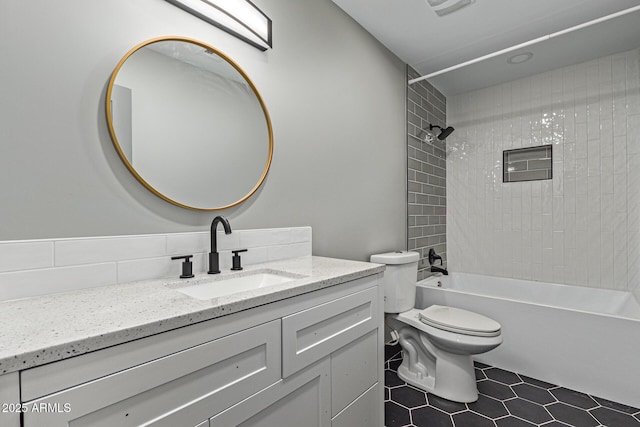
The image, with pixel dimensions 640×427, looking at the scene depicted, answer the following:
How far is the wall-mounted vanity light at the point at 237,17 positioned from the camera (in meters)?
1.31

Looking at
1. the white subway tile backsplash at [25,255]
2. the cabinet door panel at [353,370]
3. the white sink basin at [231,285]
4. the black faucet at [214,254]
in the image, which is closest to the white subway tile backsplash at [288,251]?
the white sink basin at [231,285]

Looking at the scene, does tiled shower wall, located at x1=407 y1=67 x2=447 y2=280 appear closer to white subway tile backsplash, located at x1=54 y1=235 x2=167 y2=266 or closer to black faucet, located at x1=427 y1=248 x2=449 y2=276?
black faucet, located at x1=427 y1=248 x2=449 y2=276

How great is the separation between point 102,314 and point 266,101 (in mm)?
1219

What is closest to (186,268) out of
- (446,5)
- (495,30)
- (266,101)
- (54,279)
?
(54,279)

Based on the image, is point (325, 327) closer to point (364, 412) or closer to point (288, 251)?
point (364, 412)

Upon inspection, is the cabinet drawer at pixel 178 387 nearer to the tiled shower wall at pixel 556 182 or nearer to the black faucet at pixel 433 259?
the black faucet at pixel 433 259

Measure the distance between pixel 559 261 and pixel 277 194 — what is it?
9.10ft

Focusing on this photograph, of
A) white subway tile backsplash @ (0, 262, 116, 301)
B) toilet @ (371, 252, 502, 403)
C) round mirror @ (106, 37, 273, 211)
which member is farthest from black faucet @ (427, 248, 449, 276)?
white subway tile backsplash @ (0, 262, 116, 301)

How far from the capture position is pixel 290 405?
1004mm

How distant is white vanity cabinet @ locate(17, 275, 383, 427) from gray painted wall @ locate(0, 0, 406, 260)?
22.9 inches

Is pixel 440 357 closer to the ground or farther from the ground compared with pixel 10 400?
closer to the ground

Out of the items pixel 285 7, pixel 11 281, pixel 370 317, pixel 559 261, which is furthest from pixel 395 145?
pixel 11 281

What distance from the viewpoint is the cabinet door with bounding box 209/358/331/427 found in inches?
33.5

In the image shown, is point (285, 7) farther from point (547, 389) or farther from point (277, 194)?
point (547, 389)
